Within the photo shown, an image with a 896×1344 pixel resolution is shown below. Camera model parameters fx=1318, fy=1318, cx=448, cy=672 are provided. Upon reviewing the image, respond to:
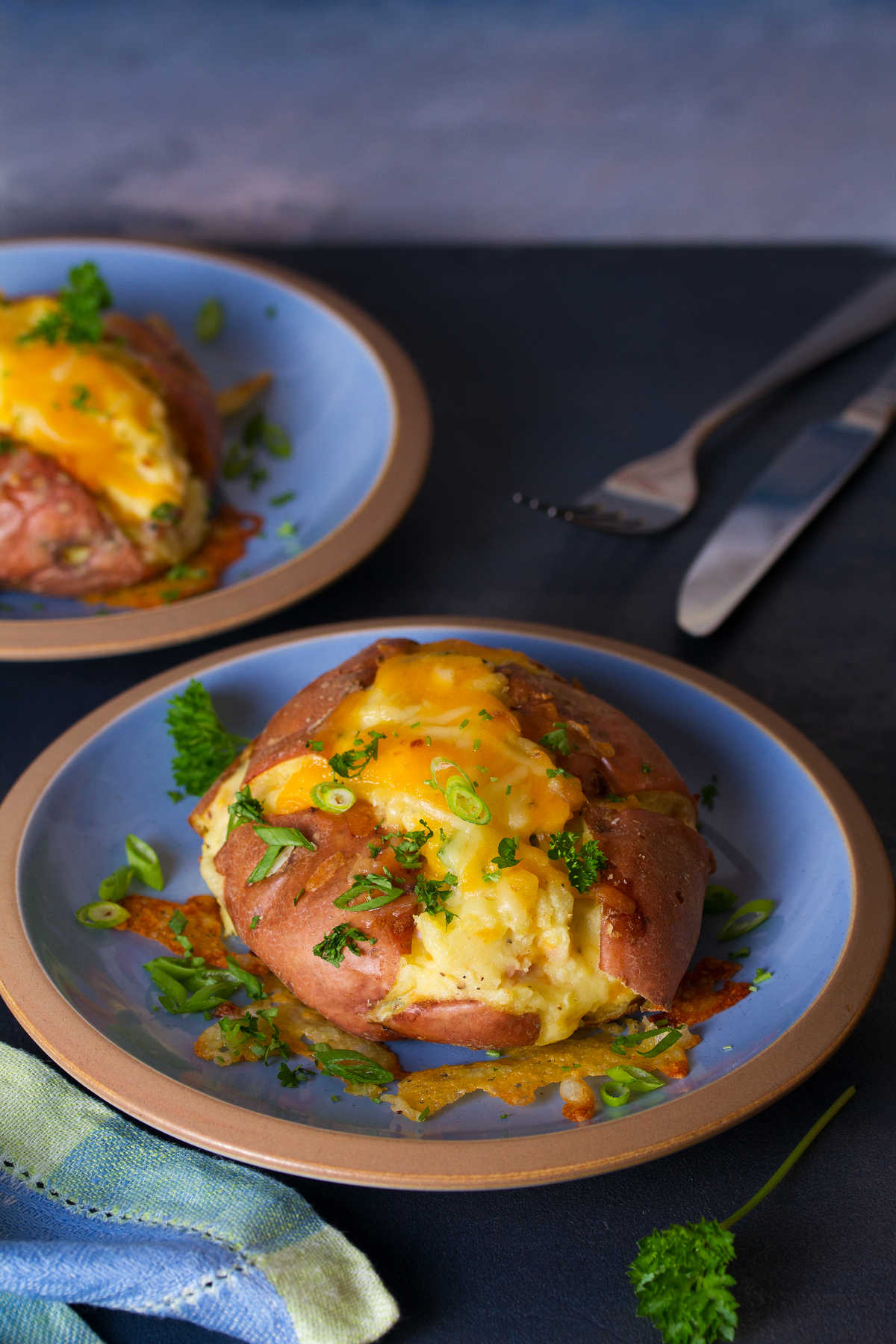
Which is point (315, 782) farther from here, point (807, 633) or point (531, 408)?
point (531, 408)

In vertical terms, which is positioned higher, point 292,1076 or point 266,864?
point 266,864

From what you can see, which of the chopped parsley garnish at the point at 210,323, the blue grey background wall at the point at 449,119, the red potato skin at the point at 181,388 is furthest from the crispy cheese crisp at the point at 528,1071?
the blue grey background wall at the point at 449,119

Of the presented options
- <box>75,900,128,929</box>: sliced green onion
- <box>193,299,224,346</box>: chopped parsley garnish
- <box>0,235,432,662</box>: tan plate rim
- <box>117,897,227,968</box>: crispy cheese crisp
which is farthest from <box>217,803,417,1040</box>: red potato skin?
<box>193,299,224,346</box>: chopped parsley garnish

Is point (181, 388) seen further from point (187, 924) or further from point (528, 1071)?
point (528, 1071)

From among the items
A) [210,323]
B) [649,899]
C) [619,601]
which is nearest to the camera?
[649,899]

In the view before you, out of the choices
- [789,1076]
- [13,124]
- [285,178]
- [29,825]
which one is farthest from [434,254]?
[789,1076]

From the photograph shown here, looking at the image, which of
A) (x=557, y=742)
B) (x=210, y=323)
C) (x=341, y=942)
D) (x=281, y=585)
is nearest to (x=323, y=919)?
(x=341, y=942)
